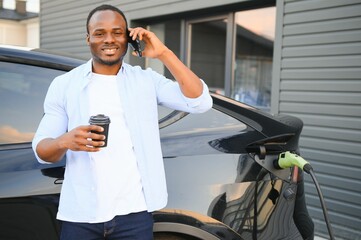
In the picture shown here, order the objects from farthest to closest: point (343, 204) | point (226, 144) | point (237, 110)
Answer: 1. point (343, 204)
2. point (237, 110)
3. point (226, 144)

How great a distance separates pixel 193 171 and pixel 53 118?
0.76 m

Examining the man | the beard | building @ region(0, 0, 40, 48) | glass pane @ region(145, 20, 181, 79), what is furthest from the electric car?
building @ region(0, 0, 40, 48)

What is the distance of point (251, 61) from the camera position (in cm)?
693

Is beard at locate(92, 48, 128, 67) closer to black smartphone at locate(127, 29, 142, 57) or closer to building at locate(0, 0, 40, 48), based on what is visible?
black smartphone at locate(127, 29, 142, 57)

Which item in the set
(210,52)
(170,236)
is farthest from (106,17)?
(210,52)

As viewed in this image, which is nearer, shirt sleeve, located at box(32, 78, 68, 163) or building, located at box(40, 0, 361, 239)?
shirt sleeve, located at box(32, 78, 68, 163)

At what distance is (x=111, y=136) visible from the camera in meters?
1.57

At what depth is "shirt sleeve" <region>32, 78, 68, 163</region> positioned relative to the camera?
1587 millimetres

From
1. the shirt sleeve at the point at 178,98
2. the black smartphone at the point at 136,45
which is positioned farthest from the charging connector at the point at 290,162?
the black smartphone at the point at 136,45

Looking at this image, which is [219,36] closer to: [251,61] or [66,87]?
[251,61]

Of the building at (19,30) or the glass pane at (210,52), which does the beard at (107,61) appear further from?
the building at (19,30)

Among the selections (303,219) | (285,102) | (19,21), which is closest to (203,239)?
(303,219)

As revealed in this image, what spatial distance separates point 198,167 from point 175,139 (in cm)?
19

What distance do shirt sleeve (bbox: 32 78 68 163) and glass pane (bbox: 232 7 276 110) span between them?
453cm
